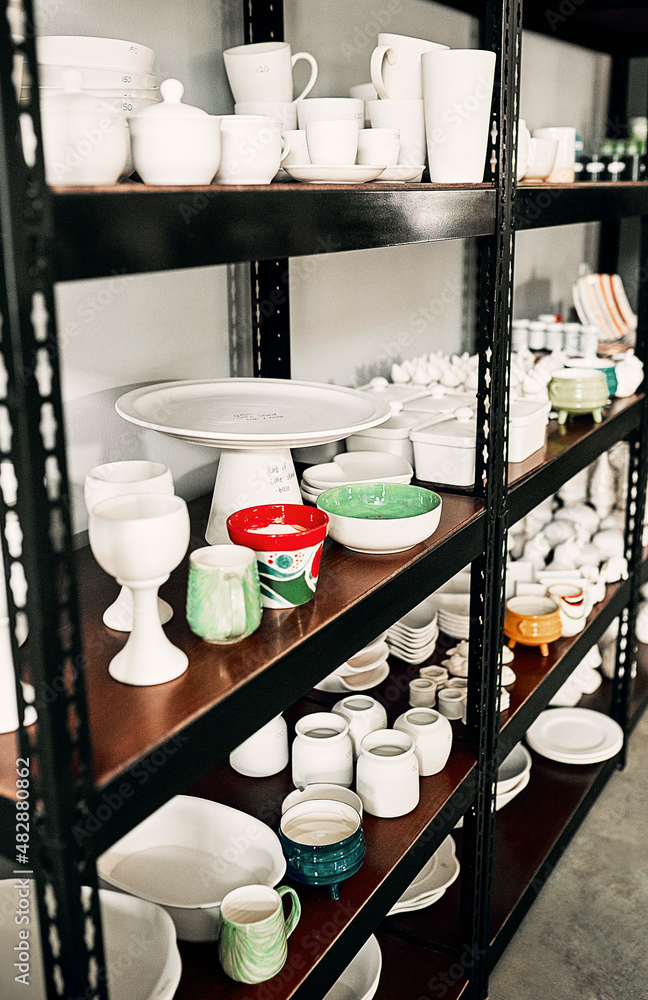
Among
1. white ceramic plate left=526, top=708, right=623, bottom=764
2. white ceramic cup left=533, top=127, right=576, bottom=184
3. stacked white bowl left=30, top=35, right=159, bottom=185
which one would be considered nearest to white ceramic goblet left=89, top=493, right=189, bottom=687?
stacked white bowl left=30, top=35, right=159, bottom=185

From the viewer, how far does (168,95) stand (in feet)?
3.03

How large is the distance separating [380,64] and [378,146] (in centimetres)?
19

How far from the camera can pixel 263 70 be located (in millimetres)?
1379

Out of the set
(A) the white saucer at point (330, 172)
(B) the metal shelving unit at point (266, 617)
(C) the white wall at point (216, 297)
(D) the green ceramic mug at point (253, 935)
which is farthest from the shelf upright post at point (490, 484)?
(D) the green ceramic mug at point (253, 935)

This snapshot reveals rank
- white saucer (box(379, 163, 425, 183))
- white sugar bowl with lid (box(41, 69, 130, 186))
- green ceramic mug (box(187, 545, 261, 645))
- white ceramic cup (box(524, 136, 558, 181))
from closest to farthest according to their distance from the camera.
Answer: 1. white sugar bowl with lid (box(41, 69, 130, 186))
2. green ceramic mug (box(187, 545, 261, 645))
3. white saucer (box(379, 163, 425, 183))
4. white ceramic cup (box(524, 136, 558, 181))

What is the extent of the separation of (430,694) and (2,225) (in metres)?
1.30

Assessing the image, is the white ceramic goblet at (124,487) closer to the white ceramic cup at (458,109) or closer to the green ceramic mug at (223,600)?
the green ceramic mug at (223,600)

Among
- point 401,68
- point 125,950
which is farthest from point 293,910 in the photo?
point 401,68

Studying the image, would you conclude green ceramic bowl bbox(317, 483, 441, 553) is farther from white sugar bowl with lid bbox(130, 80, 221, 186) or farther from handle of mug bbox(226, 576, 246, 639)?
white sugar bowl with lid bbox(130, 80, 221, 186)

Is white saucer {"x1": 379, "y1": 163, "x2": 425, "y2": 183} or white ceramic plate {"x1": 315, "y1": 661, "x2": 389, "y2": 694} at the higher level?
white saucer {"x1": 379, "y1": 163, "x2": 425, "y2": 183}

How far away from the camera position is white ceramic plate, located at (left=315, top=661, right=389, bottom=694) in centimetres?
179

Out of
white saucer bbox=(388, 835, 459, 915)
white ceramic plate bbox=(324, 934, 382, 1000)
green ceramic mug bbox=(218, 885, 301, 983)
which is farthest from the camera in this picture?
white saucer bbox=(388, 835, 459, 915)

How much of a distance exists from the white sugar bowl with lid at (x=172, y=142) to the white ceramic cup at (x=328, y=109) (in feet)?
1.40

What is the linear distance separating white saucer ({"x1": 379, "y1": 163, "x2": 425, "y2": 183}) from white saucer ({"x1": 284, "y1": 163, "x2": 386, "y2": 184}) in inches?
2.9
